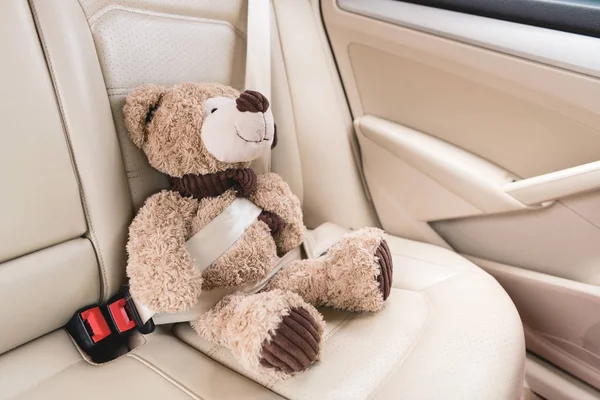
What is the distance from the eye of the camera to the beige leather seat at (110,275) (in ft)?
2.67

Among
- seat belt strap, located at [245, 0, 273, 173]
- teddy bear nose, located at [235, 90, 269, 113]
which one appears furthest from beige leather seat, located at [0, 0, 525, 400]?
teddy bear nose, located at [235, 90, 269, 113]

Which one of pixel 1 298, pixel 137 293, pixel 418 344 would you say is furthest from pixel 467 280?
pixel 1 298

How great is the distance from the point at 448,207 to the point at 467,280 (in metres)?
0.28

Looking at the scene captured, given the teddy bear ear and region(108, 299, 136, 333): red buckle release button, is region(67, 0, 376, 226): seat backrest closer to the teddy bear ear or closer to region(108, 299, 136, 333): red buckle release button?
the teddy bear ear

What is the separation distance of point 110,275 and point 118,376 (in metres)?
0.19

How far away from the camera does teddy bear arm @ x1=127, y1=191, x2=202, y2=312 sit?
2.78 feet

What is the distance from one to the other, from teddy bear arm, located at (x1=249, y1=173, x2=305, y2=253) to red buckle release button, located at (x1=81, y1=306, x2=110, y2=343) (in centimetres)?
38

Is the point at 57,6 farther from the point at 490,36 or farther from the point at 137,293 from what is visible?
the point at 490,36

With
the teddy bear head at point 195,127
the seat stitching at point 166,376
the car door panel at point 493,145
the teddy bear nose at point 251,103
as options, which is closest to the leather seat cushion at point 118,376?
the seat stitching at point 166,376

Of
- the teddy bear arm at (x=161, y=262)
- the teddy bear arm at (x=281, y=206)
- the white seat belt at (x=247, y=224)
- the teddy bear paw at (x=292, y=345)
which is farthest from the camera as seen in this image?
the teddy bear arm at (x=281, y=206)

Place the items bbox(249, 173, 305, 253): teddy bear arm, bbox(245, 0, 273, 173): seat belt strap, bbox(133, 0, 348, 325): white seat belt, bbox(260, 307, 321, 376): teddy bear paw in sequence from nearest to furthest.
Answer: bbox(260, 307, 321, 376): teddy bear paw, bbox(133, 0, 348, 325): white seat belt, bbox(249, 173, 305, 253): teddy bear arm, bbox(245, 0, 273, 173): seat belt strap

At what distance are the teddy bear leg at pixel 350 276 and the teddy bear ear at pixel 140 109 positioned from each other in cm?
42

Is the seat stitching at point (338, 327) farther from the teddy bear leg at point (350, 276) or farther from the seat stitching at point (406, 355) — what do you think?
the seat stitching at point (406, 355)

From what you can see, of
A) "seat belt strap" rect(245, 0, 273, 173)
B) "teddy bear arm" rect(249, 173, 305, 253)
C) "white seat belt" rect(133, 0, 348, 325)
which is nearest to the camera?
"white seat belt" rect(133, 0, 348, 325)
